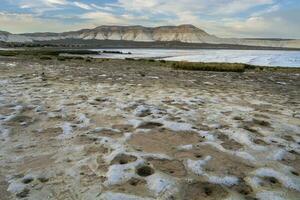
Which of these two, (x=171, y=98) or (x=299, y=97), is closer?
(x=171, y=98)

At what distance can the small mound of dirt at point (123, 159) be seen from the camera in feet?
20.4

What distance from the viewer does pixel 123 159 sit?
250 inches

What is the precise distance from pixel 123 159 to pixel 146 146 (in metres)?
0.87

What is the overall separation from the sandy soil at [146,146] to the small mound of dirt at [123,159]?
19 mm

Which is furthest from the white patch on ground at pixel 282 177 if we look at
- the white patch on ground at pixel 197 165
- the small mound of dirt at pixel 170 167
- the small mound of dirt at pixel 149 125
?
the small mound of dirt at pixel 149 125

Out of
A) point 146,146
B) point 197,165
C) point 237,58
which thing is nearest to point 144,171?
point 197,165

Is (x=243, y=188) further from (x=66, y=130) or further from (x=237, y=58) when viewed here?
(x=237, y=58)

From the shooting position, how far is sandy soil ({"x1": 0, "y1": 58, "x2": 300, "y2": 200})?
530cm

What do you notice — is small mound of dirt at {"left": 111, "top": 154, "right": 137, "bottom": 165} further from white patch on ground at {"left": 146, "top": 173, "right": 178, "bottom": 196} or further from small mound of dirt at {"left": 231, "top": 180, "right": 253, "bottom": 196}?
small mound of dirt at {"left": 231, "top": 180, "right": 253, "bottom": 196}

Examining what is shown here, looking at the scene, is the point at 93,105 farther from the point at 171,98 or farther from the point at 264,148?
the point at 264,148

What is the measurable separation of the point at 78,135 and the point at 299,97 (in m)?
9.34

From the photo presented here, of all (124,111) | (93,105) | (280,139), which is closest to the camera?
(280,139)

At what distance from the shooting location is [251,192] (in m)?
5.24

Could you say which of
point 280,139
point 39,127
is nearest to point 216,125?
point 280,139
